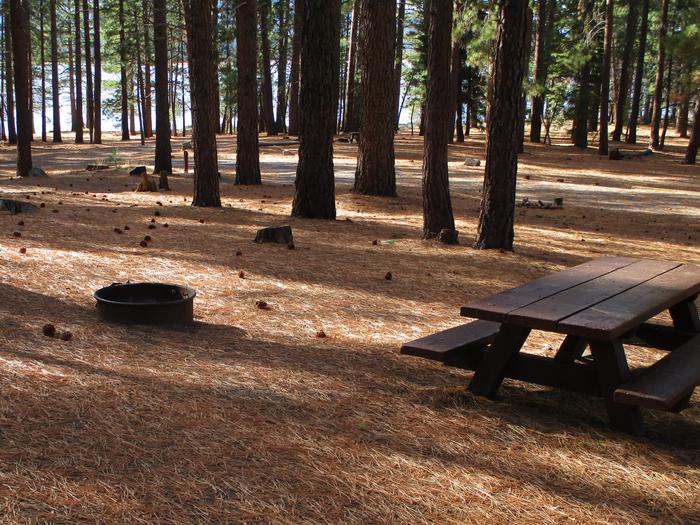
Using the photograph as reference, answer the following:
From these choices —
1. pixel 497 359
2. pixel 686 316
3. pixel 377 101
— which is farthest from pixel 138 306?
pixel 377 101

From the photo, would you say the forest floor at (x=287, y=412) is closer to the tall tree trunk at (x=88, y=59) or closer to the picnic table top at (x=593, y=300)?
the picnic table top at (x=593, y=300)

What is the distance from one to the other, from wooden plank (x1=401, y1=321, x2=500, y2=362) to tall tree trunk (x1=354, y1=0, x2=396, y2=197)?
34.0 ft

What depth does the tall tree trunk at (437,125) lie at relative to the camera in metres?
9.78

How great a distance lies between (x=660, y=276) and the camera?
190 inches

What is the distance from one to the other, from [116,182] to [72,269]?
11.5 metres

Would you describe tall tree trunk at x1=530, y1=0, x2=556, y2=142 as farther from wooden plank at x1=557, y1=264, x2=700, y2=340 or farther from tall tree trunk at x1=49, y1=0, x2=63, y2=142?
tall tree trunk at x1=49, y1=0, x2=63, y2=142

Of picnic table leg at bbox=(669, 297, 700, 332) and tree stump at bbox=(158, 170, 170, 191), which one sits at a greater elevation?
tree stump at bbox=(158, 170, 170, 191)

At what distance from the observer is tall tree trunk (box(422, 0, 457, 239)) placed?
978 centimetres

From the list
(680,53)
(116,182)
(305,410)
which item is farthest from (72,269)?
(680,53)

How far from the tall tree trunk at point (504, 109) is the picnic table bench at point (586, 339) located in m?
4.25

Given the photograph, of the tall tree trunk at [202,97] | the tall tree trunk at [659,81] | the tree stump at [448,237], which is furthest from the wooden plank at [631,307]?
the tall tree trunk at [659,81]

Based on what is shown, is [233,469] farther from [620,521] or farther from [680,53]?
[680,53]

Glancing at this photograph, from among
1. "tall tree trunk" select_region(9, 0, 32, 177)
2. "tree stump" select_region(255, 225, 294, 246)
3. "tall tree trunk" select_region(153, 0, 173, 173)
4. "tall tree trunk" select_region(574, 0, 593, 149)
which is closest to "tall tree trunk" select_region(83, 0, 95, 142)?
"tall tree trunk" select_region(153, 0, 173, 173)

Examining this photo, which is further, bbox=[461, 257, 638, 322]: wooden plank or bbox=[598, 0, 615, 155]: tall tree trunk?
bbox=[598, 0, 615, 155]: tall tree trunk
